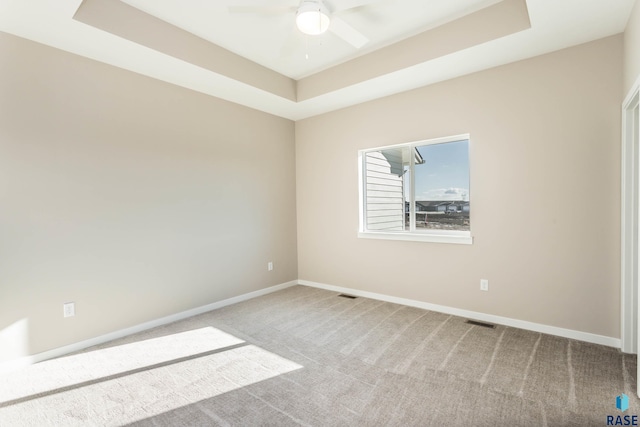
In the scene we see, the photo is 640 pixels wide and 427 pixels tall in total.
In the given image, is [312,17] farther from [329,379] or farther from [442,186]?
[329,379]

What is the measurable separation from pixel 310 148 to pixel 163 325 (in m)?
3.12

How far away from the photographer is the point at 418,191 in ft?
12.7

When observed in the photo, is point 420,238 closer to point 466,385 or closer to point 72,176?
point 466,385

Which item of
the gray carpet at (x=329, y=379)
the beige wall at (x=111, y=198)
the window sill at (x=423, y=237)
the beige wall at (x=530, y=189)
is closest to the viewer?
the gray carpet at (x=329, y=379)

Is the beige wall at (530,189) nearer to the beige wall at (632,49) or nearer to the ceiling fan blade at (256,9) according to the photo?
the beige wall at (632,49)

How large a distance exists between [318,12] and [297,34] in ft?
2.09

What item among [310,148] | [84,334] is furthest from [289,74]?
[84,334]

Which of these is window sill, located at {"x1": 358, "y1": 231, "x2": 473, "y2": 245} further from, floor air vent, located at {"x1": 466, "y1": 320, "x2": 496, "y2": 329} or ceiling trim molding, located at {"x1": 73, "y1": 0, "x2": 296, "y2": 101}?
ceiling trim molding, located at {"x1": 73, "y1": 0, "x2": 296, "y2": 101}

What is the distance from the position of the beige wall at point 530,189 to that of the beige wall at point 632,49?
0.45ft

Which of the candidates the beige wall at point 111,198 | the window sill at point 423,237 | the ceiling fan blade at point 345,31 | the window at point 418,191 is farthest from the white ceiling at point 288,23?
the window sill at point 423,237

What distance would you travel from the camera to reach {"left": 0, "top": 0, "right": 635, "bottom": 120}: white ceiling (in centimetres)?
227

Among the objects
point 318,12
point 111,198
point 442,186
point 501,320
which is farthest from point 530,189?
point 111,198

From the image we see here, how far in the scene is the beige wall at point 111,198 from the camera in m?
2.48

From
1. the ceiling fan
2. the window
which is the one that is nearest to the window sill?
the window
